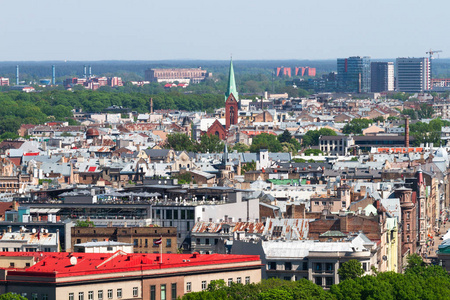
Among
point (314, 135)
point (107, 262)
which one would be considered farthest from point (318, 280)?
point (314, 135)

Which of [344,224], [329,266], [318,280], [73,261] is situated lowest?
[318,280]

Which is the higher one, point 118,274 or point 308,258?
point 118,274

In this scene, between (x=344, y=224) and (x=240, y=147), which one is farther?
(x=240, y=147)

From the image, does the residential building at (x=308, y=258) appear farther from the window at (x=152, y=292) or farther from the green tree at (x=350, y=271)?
the window at (x=152, y=292)

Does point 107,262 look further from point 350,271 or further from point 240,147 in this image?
point 240,147

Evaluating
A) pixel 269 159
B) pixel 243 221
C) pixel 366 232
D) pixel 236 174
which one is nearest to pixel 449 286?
pixel 366 232

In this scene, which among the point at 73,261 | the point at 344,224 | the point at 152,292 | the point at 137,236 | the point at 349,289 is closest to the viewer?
the point at 73,261
